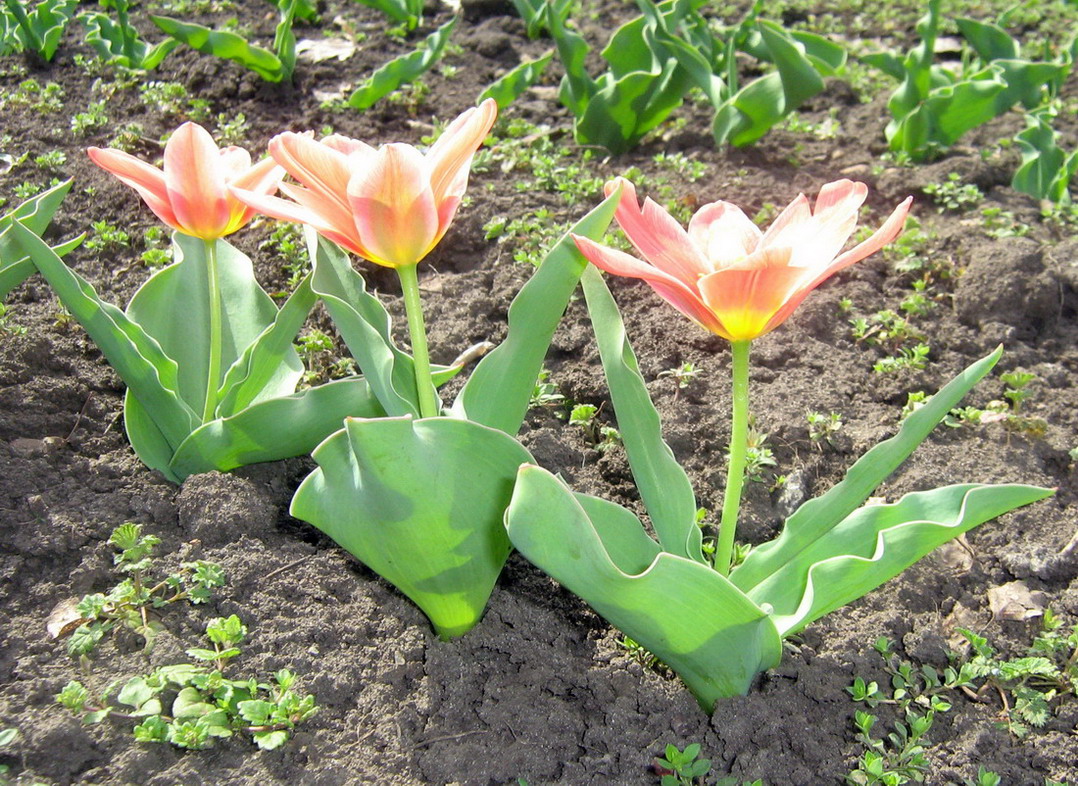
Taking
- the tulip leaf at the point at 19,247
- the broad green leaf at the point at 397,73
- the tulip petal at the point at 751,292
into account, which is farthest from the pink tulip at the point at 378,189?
the broad green leaf at the point at 397,73

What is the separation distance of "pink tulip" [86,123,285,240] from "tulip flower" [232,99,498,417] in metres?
0.25

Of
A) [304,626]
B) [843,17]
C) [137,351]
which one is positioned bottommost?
[843,17]

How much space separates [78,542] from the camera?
172cm

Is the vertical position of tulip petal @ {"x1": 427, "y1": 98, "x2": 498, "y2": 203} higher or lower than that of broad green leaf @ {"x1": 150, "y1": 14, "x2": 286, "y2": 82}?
higher

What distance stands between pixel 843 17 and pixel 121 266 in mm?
3640

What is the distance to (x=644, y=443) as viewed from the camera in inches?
60.5

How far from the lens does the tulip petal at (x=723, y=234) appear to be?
1396mm

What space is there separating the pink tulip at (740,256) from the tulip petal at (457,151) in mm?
210

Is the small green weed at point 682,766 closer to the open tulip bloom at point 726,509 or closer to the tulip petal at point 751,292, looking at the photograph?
the open tulip bloom at point 726,509

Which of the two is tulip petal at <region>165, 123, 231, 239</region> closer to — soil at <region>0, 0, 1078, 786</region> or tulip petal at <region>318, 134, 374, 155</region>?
tulip petal at <region>318, 134, 374, 155</region>

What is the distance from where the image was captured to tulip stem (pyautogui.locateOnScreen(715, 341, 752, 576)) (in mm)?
1395

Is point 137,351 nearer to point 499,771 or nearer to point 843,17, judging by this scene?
point 499,771

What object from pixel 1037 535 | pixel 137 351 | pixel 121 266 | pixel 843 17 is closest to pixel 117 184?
pixel 121 266

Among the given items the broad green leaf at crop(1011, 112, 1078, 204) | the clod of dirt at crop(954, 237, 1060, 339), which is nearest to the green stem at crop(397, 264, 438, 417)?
the clod of dirt at crop(954, 237, 1060, 339)
